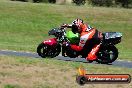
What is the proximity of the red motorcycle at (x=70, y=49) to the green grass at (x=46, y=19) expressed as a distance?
19637 millimetres

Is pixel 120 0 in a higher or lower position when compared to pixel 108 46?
lower

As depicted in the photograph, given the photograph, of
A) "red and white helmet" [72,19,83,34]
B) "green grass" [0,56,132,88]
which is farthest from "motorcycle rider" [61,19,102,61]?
"green grass" [0,56,132,88]

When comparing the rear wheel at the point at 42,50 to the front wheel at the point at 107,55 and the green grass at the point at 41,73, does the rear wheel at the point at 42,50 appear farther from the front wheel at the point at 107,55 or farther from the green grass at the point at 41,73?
the front wheel at the point at 107,55

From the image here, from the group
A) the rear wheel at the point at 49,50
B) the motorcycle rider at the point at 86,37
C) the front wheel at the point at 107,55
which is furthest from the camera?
the rear wheel at the point at 49,50

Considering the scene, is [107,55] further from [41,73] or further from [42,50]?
[41,73]

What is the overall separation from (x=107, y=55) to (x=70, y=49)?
56.9 inches

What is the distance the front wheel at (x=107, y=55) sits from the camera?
17016 mm

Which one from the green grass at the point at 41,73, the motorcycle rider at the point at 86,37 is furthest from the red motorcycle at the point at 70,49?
the green grass at the point at 41,73

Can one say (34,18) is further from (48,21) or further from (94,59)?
(94,59)

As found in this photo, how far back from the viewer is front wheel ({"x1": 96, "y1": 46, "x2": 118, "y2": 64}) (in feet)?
55.8

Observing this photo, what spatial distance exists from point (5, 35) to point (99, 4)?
2197cm

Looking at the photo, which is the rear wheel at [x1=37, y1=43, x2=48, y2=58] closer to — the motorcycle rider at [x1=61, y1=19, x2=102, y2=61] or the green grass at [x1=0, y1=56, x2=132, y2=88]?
the motorcycle rider at [x1=61, y1=19, x2=102, y2=61]

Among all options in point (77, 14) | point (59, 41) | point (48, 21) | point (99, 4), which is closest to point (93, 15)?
point (77, 14)

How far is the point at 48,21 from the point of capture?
44.2 meters
